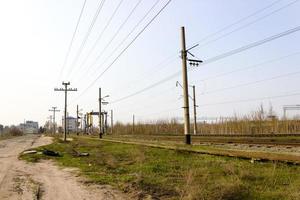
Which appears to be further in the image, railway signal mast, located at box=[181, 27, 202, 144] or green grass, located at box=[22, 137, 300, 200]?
railway signal mast, located at box=[181, 27, 202, 144]

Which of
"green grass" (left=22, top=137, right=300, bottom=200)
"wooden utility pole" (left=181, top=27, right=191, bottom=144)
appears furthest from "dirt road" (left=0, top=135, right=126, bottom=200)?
"wooden utility pole" (left=181, top=27, right=191, bottom=144)

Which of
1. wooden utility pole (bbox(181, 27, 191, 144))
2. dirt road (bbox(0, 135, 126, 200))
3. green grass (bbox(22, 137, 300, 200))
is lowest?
dirt road (bbox(0, 135, 126, 200))

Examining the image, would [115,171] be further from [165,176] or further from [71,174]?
[165,176]

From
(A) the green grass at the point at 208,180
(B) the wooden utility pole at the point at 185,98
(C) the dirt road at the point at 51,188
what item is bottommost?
(C) the dirt road at the point at 51,188

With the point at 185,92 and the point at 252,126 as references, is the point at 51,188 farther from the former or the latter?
the point at 252,126

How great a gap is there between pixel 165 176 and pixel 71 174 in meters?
3.96

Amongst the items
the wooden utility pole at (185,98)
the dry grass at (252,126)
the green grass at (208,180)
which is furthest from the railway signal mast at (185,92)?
the dry grass at (252,126)

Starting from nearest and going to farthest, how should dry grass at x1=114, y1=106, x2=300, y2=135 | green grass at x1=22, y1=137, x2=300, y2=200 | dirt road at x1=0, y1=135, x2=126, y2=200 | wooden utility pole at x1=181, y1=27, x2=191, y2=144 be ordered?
green grass at x1=22, y1=137, x2=300, y2=200, dirt road at x1=0, y1=135, x2=126, y2=200, wooden utility pole at x1=181, y1=27, x2=191, y2=144, dry grass at x1=114, y1=106, x2=300, y2=135

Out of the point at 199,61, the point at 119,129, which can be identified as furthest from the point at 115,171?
the point at 119,129

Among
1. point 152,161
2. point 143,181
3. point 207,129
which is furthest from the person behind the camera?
point 207,129

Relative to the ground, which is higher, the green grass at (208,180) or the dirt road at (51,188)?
the green grass at (208,180)

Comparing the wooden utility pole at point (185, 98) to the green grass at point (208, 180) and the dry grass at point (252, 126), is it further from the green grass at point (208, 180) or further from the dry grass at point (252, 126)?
the dry grass at point (252, 126)

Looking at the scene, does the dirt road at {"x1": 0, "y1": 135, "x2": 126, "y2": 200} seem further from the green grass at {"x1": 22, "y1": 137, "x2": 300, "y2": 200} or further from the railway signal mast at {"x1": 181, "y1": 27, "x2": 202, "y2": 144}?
the railway signal mast at {"x1": 181, "y1": 27, "x2": 202, "y2": 144}

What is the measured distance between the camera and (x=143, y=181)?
10461 millimetres
